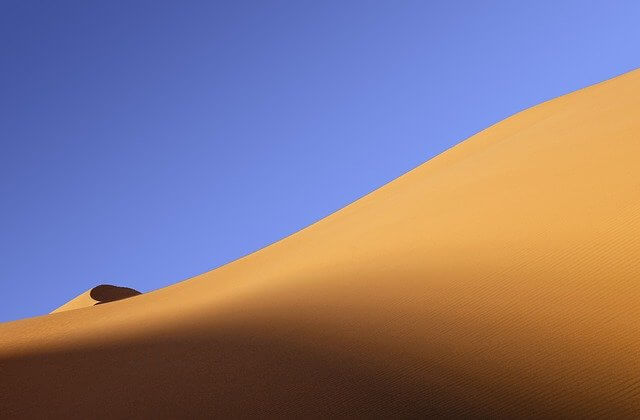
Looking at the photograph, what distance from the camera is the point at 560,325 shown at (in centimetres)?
777

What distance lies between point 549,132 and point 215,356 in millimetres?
9567

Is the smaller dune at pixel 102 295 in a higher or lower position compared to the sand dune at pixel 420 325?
higher

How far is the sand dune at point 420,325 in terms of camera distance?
698 centimetres

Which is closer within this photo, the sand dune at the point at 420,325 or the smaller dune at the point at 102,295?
the sand dune at the point at 420,325

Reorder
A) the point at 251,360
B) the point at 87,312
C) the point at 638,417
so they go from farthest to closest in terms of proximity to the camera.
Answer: the point at 87,312
the point at 251,360
the point at 638,417

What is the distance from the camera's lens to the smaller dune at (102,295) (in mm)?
28016

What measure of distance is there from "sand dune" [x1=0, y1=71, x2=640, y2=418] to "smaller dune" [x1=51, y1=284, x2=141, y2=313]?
1459 cm

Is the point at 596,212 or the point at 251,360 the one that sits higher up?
the point at 596,212

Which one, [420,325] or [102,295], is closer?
[420,325]

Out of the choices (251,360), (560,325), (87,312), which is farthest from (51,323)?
(560,325)

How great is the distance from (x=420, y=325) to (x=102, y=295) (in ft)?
71.1

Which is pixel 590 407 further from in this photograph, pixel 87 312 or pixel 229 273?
pixel 229 273

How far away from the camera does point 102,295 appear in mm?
28453

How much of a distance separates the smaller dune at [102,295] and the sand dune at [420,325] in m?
14.6
